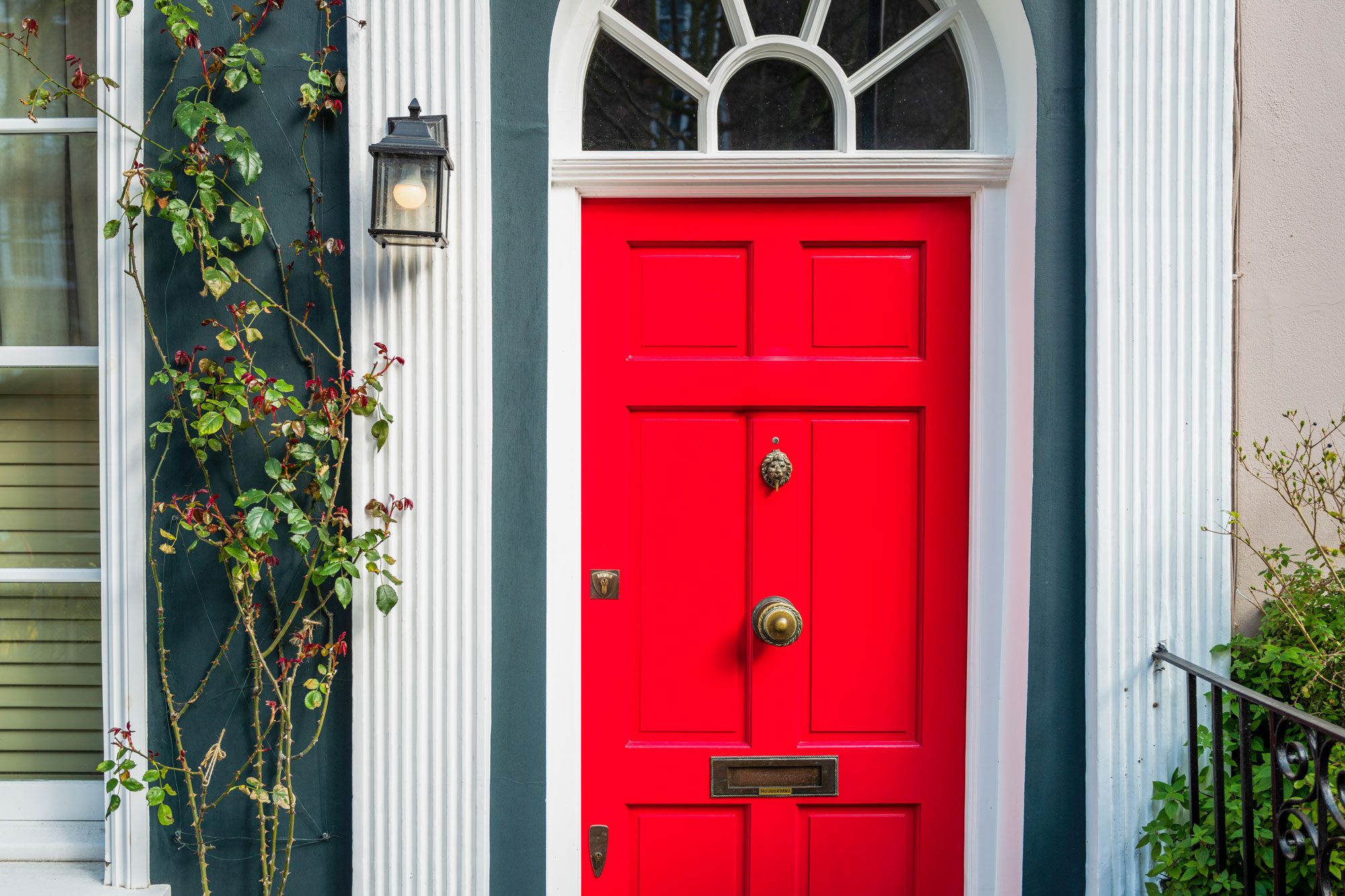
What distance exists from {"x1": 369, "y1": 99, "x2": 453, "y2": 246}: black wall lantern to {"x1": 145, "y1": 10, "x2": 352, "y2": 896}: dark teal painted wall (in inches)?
8.5

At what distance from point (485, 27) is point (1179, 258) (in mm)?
1912

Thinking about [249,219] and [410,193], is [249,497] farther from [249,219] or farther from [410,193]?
[410,193]

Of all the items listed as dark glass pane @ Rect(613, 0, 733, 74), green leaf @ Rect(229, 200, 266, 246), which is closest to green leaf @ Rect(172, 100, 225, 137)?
green leaf @ Rect(229, 200, 266, 246)

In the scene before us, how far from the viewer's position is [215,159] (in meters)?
1.93

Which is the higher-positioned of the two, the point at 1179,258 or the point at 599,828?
the point at 1179,258

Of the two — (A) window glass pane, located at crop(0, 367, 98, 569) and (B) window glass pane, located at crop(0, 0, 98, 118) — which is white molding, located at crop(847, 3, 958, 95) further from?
(A) window glass pane, located at crop(0, 367, 98, 569)

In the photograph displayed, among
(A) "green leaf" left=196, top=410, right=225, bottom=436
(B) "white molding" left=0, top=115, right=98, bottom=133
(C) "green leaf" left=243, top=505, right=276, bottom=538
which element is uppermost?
(B) "white molding" left=0, top=115, right=98, bottom=133

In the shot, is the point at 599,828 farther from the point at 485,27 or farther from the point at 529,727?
the point at 485,27

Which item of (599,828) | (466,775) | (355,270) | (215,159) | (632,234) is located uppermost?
(215,159)

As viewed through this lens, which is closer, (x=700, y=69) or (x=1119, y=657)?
(x=1119, y=657)

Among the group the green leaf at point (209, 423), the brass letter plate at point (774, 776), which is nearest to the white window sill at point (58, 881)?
the green leaf at point (209, 423)

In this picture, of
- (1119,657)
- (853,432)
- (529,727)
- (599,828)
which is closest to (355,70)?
(853,432)

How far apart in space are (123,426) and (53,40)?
3.85 ft

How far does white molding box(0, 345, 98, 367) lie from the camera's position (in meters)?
2.10
